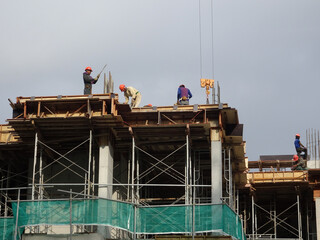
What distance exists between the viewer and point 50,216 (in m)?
31.5

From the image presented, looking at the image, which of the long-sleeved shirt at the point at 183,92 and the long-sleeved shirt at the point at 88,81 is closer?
the long-sleeved shirt at the point at 88,81

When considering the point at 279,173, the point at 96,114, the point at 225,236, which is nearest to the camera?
the point at 225,236

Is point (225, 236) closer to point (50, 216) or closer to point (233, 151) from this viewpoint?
point (50, 216)

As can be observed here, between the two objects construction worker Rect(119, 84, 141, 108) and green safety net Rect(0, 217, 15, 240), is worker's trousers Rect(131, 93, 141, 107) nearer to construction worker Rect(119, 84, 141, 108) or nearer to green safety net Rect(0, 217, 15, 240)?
construction worker Rect(119, 84, 141, 108)

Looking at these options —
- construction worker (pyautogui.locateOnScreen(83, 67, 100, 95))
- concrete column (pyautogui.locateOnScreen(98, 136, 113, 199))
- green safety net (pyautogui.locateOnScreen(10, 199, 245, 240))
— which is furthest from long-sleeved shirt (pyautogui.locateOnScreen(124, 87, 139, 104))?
green safety net (pyautogui.locateOnScreen(10, 199, 245, 240))

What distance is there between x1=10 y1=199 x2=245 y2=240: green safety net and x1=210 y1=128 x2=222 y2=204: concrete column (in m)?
5.17

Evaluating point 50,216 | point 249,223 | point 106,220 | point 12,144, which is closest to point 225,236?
point 106,220

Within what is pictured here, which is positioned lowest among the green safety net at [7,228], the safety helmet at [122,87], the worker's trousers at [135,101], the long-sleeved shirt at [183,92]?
the green safety net at [7,228]

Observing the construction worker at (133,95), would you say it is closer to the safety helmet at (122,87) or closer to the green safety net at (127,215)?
the safety helmet at (122,87)

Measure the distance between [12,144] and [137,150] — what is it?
7.35 meters

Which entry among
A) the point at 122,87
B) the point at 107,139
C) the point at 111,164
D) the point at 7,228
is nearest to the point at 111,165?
the point at 111,164

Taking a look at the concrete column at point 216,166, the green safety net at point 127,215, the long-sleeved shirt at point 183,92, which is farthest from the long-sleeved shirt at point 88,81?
the green safety net at point 127,215

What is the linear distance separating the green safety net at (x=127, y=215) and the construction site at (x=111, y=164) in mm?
45

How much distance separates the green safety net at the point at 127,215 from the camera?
31.4m
